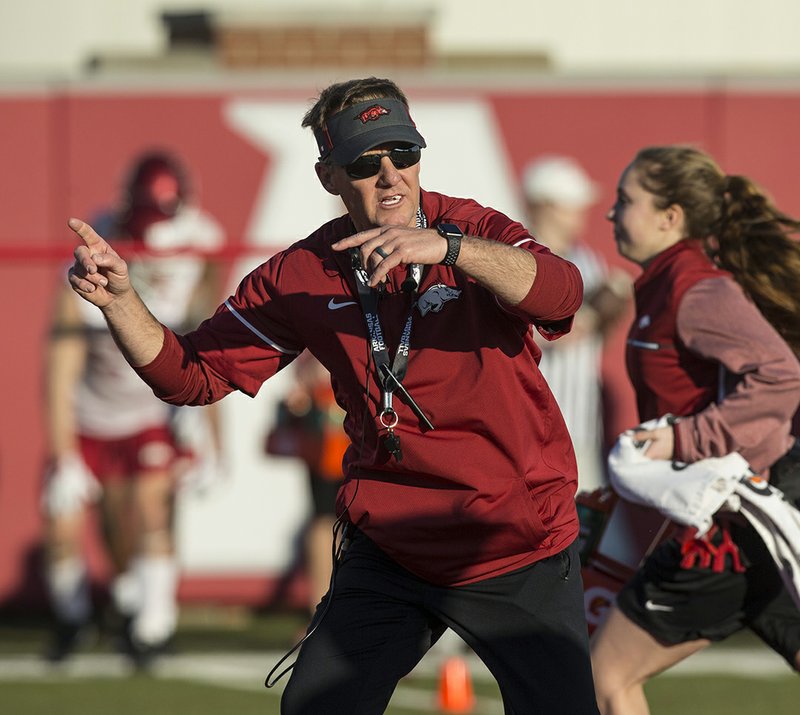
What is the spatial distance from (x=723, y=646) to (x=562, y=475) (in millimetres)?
5471

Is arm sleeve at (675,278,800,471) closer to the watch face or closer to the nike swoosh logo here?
the nike swoosh logo

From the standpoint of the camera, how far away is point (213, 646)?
9.27 m

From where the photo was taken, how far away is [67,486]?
9.27 meters

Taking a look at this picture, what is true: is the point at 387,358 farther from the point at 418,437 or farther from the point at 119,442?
the point at 119,442

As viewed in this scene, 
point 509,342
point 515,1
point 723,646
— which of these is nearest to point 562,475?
point 509,342

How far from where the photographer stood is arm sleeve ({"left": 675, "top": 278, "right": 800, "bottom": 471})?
15.4 feet

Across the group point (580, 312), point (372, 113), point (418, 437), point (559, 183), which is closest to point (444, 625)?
point (418, 437)

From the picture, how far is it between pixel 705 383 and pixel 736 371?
8.7 inches

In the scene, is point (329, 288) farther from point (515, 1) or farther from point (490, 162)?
point (515, 1)

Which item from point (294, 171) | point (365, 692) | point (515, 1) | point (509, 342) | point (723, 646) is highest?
point (515, 1)

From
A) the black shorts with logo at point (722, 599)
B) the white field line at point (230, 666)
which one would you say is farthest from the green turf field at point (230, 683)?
the black shorts with logo at point (722, 599)

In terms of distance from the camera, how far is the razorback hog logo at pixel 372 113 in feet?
13.4

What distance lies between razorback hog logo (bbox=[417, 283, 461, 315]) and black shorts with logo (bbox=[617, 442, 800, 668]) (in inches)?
57.7

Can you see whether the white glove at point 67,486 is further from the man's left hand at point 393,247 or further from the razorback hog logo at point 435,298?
the man's left hand at point 393,247
